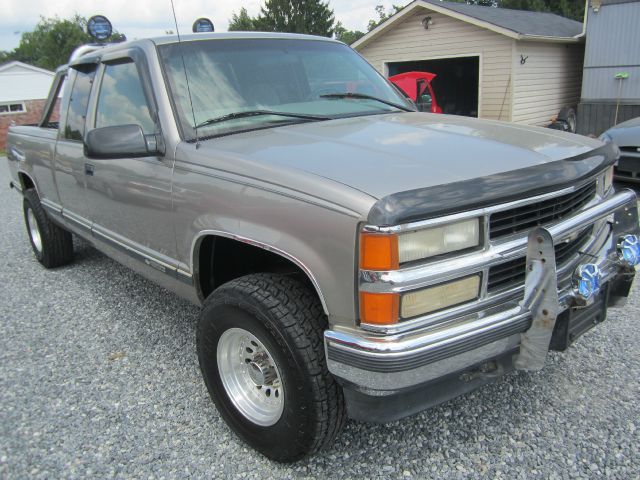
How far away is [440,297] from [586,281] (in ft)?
2.40

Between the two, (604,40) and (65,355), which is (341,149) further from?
(604,40)

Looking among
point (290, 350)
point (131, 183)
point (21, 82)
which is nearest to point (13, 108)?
point (21, 82)

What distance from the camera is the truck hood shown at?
6.67 feet

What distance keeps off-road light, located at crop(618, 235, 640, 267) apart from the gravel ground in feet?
2.51

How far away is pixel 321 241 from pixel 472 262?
0.54m

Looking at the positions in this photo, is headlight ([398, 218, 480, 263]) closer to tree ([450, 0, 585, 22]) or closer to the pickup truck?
the pickup truck

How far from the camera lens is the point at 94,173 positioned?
3521 millimetres

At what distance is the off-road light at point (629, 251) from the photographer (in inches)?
100

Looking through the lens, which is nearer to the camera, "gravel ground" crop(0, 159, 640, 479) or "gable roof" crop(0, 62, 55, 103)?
"gravel ground" crop(0, 159, 640, 479)


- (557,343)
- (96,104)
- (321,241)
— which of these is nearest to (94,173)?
(96,104)

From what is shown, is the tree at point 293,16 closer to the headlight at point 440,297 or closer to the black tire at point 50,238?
the black tire at point 50,238

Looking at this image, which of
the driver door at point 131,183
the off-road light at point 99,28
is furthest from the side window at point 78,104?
the off-road light at point 99,28

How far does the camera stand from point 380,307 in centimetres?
186

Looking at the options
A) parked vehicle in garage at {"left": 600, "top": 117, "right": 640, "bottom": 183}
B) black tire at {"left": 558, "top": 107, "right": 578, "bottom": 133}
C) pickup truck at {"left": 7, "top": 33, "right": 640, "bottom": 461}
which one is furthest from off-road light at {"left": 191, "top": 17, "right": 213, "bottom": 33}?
black tire at {"left": 558, "top": 107, "right": 578, "bottom": 133}
